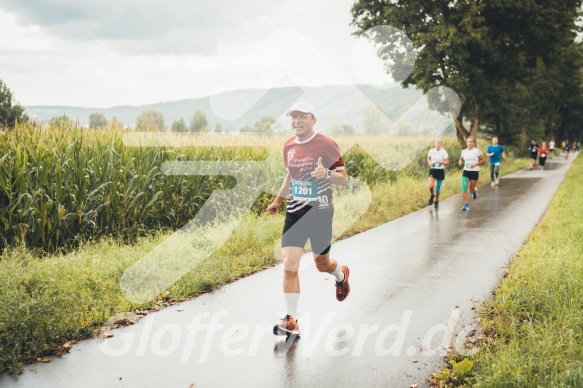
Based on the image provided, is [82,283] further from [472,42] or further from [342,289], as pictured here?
[472,42]

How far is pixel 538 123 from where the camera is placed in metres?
48.2

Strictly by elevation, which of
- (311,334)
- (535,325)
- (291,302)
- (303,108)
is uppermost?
(303,108)

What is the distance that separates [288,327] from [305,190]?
1.34m

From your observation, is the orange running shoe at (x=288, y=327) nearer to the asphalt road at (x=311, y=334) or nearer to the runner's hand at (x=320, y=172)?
the asphalt road at (x=311, y=334)

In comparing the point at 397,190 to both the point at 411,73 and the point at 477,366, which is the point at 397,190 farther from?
the point at 411,73

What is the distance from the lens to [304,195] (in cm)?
499

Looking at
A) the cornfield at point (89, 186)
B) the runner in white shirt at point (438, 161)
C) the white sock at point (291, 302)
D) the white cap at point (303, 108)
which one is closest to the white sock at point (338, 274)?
the white sock at point (291, 302)

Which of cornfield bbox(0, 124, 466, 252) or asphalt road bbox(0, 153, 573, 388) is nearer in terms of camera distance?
asphalt road bbox(0, 153, 573, 388)

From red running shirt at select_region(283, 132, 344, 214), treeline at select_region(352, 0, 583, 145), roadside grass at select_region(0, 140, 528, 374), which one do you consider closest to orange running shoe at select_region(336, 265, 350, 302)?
red running shirt at select_region(283, 132, 344, 214)

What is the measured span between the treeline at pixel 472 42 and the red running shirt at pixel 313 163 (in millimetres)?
23110

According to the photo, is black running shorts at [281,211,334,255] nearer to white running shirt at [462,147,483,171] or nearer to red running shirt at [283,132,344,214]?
red running shirt at [283,132,344,214]

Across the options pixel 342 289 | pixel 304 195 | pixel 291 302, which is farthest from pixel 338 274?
pixel 304 195

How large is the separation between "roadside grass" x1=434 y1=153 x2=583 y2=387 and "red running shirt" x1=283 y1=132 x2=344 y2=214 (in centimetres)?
193

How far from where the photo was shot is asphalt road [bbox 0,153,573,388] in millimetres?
3992
